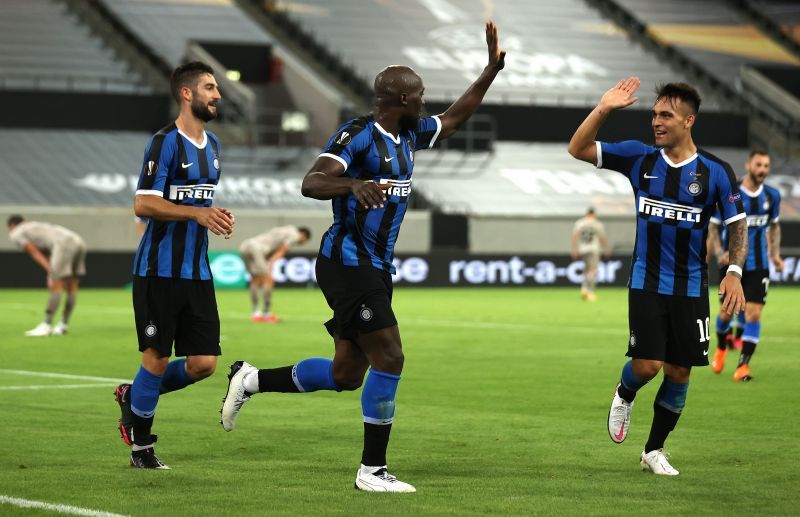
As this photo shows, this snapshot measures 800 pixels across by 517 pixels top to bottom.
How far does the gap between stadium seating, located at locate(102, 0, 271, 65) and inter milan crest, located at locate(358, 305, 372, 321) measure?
1381 inches

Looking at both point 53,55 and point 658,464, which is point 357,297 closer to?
point 658,464

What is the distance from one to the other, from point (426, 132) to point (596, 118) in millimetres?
966

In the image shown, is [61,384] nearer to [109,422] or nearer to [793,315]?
[109,422]

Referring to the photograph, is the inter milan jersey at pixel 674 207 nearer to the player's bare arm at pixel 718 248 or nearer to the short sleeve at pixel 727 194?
the short sleeve at pixel 727 194

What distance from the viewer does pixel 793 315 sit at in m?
25.1

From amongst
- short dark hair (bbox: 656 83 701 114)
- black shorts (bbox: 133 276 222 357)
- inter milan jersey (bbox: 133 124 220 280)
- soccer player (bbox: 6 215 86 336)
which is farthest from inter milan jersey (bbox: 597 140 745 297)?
soccer player (bbox: 6 215 86 336)

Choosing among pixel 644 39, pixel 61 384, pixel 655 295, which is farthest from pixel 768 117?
pixel 655 295

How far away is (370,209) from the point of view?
757 cm

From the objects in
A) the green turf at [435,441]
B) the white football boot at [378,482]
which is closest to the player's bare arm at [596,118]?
the green turf at [435,441]

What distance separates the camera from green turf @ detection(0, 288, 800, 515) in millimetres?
7285

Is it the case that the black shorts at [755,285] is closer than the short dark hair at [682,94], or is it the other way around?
the short dark hair at [682,94]

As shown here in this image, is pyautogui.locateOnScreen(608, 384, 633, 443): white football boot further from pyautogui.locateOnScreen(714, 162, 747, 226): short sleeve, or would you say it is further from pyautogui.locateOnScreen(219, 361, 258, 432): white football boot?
pyautogui.locateOnScreen(219, 361, 258, 432): white football boot

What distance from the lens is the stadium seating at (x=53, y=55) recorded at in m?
39.2

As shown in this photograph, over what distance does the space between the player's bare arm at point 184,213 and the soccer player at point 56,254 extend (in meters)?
12.3
